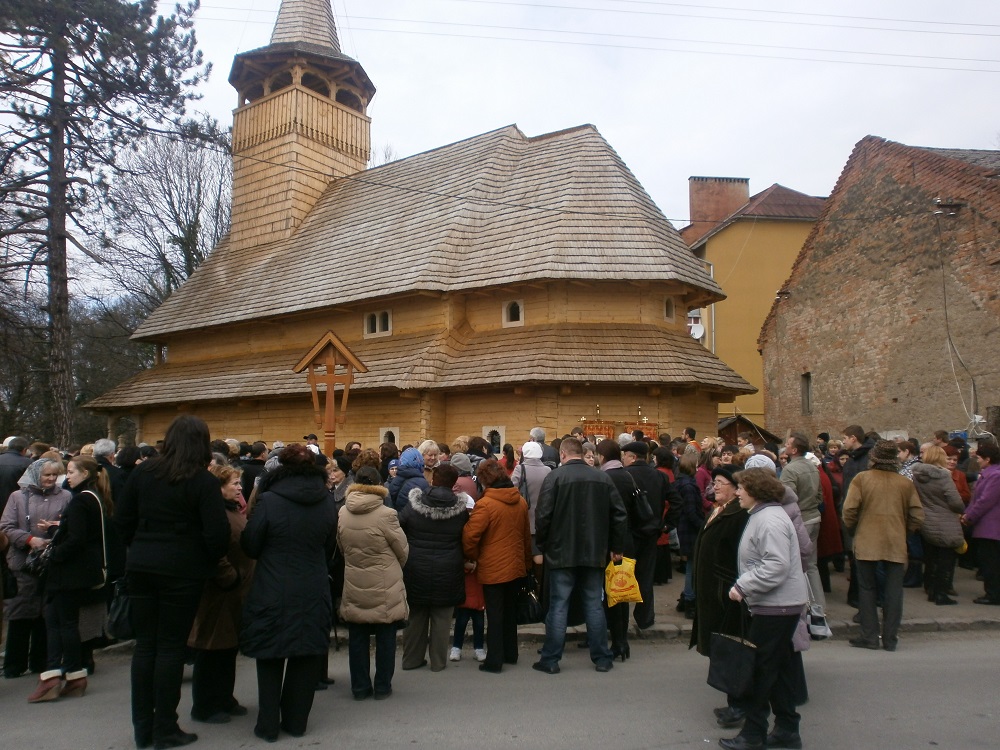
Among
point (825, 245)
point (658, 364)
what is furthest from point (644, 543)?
point (825, 245)

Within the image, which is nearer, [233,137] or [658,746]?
[658,746]

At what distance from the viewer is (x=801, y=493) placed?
814 cm

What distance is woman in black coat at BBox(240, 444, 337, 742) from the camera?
5.00 m

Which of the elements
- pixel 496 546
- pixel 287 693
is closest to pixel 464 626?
A: pixel 496 546

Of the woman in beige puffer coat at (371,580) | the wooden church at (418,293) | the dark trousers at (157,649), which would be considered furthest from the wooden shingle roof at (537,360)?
the dark trousers at (157,649)

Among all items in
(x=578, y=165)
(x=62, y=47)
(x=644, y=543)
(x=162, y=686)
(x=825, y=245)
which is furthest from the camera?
(x=825, y=245)

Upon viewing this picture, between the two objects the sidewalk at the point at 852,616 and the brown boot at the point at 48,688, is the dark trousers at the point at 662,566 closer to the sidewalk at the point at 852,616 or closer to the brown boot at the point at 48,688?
the sidewalk at the point at 852,616

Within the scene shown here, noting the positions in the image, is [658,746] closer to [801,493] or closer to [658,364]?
[801,493]

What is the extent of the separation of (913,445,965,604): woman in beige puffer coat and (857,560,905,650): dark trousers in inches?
77.8

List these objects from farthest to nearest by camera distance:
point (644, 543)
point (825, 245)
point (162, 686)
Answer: point (825, 245)
point (644, 543)
point (162, 686)

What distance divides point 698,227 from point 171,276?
83.5ft

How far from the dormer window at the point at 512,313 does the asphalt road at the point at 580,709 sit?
13.0 meters

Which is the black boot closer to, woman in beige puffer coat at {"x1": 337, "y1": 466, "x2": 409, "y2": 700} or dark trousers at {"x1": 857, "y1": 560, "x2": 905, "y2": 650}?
dark trousers at {"x1": 857, "y1": 560, "x2": 905, "y2": 650}

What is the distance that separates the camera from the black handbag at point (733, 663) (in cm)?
477
